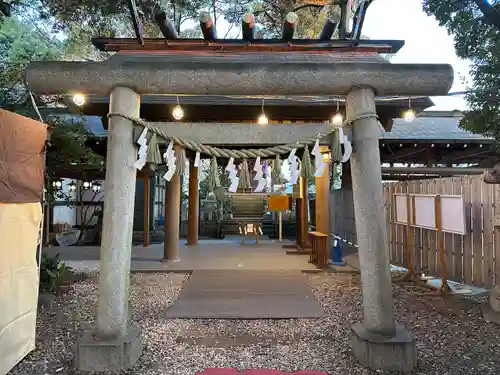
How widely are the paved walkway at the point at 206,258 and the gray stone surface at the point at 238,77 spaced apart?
449 centimetres

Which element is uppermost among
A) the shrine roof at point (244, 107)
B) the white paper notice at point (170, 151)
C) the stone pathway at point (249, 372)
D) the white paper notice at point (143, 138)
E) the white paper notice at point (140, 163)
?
the shrine roof at point (244, 107)

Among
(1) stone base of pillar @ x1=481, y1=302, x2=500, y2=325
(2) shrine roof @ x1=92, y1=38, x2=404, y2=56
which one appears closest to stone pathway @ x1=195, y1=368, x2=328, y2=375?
(1) stone base of pillar @ x1=481, y1=302, x2=500, y2=325

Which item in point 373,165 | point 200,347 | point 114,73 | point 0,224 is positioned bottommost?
point 200,347

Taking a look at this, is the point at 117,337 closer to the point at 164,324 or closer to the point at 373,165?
the point at 164,324

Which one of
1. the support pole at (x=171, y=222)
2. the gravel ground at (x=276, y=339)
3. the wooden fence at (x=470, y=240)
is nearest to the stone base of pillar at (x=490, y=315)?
the gravel ground at (x=276, y=339)

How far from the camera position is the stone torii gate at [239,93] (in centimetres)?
272

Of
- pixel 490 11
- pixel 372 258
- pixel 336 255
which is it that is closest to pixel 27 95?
pixel 372 258

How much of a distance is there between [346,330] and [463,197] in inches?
110

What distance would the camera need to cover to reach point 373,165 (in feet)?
9.31

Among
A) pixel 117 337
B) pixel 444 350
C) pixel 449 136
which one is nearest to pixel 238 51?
pixel 117 337

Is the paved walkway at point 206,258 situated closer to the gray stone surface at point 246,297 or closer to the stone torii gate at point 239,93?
the gray stone surface at point 246,297

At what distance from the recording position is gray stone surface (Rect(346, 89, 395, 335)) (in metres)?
2.77

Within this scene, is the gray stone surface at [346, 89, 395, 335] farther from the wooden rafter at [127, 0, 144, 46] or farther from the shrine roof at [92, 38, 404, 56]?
the wooden rafter at [127, 0, 144, 46]

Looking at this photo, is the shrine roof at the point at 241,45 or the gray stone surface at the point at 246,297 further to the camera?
the shrine roof at the point at 241,45
